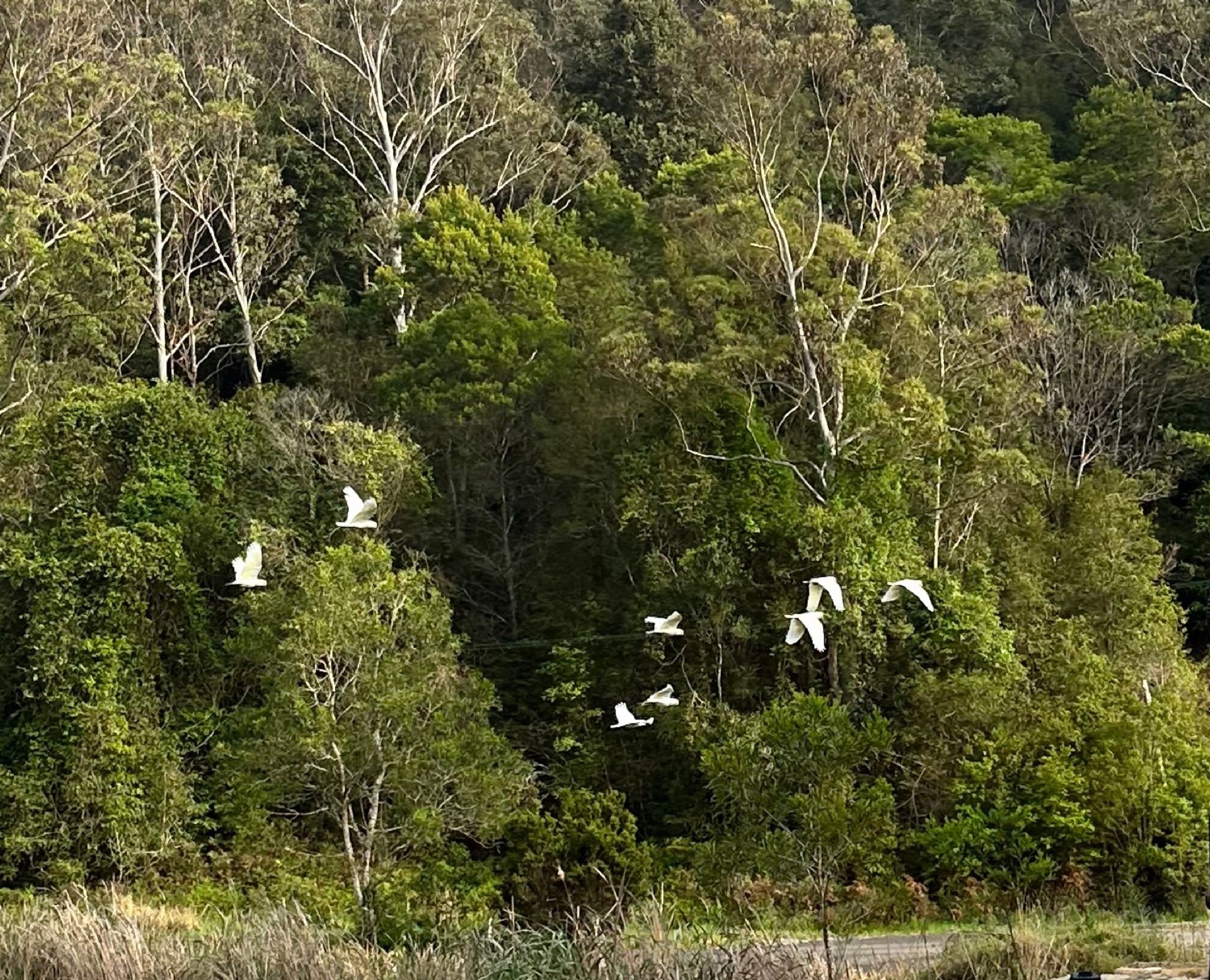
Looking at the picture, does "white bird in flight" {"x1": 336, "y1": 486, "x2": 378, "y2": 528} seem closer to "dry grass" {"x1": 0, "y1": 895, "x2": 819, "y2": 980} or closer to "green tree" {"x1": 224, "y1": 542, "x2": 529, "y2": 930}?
"dry grass" {"x1": 0, "y1": 895, "x2": 819, "y2": 980}

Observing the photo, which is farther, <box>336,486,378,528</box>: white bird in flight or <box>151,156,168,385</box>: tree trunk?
<box>151,156,168,385</box>: tree trunk

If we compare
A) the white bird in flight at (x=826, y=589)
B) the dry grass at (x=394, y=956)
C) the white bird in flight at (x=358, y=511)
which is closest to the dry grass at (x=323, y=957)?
the dry grass at (x=394, y=956)

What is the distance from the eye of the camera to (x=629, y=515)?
89.5ft

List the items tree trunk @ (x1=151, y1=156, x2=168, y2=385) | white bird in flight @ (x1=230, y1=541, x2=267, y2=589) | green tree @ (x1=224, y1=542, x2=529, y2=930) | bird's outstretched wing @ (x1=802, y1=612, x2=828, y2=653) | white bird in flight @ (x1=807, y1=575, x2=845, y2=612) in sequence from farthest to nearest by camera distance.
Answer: tree trunk @ (x1=151, y1=156, x2=168, y2=385), green tree @ (x1=224, y1=542, x2=529, y2=930), white bird in flight @ (x1=230, y1=541, x2=267, y2=589), bird's outstretched wing @ (x1=802, y1=612, x2=828, y2=653), white bird in flight @ (x1=807, y1=575, x2=845, y2=612)

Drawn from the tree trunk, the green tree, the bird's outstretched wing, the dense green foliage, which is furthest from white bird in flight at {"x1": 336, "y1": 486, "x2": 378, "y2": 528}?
the tree trunk

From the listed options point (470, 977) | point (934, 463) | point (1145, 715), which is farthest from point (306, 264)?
point (470, 977)

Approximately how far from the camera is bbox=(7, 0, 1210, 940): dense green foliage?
79.8 feet

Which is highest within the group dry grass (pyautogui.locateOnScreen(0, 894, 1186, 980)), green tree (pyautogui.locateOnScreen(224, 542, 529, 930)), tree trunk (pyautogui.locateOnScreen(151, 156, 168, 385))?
tree trunk (pyautogui.locateOnScreen(151, 156, 168, 385))

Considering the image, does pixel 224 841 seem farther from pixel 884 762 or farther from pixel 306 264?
pixel 306 264

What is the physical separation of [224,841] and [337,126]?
2004 cm

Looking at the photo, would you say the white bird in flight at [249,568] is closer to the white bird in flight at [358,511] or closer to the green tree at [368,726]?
the white bird in flight at [358,511]

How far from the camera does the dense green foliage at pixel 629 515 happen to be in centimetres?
2433

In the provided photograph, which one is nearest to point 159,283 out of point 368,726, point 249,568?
point 368,726

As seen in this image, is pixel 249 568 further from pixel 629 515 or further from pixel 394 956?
pixel 629 515
